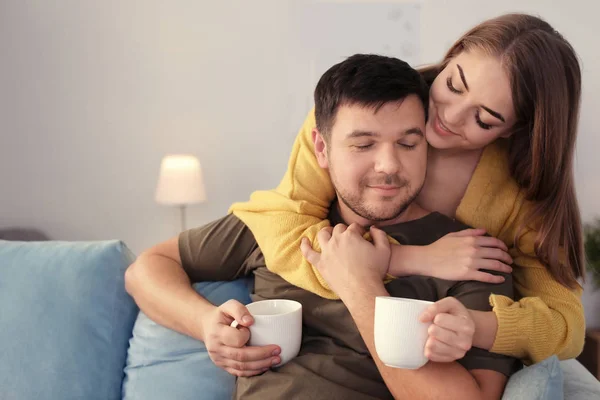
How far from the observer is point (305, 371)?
4.03ft

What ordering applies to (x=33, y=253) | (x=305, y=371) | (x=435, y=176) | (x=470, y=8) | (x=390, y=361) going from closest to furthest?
1. (x=390, y=361)
2. (x=305, y=371)
3. (x=435, y=176)
4. (x=33, y=253)
5. (x=470, y=8)

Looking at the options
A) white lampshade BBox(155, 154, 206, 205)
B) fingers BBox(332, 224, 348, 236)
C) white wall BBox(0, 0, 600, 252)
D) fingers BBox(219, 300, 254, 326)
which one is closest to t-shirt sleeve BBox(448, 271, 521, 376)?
fingers BBox(332, 224, 348, 236)

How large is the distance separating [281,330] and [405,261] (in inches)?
11.8

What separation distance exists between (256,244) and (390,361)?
0.63 meters

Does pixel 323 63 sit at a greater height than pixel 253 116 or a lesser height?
greater

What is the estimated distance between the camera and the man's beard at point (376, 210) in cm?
126

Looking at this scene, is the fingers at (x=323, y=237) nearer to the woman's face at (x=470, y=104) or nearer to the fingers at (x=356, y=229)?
the fingers at (x=356, y=229)

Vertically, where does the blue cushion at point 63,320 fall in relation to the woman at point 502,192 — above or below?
below

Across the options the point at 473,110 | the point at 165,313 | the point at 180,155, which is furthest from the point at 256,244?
the point at 180,155

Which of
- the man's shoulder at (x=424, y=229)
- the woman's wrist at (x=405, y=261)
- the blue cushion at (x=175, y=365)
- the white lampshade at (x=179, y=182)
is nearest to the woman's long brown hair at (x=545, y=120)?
the man's shoulder at (x=424, y=229)

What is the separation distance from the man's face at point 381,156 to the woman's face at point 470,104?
0.04 m

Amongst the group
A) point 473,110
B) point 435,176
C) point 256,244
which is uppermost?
point 473,110

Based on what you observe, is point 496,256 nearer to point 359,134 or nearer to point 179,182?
point 359,134

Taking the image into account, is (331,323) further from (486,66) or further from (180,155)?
(180,155)
